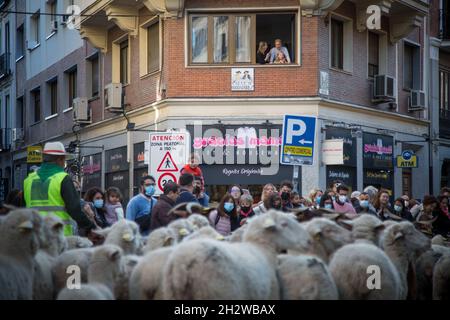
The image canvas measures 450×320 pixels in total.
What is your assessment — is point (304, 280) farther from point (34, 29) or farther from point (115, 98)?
point (34, 29)

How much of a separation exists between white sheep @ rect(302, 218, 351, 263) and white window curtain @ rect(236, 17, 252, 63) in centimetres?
1548

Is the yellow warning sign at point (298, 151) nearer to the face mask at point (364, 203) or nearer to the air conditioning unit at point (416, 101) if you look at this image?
the face mask at point (364, 203)

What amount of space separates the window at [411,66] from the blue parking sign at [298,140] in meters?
13.7

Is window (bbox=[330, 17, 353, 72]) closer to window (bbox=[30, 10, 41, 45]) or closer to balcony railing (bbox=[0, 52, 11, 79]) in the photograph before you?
window (bbox=[30, 10, 41, 45])

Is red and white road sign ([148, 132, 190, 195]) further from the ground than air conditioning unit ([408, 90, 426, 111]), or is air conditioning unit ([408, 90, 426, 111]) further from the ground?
air conditioning unit ([408, 90, 426, 111])

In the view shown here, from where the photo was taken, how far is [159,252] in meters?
7.41

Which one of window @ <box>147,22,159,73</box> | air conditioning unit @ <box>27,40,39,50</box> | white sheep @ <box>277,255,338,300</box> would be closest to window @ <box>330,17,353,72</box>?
window @ <box>147,22,159,73</box>

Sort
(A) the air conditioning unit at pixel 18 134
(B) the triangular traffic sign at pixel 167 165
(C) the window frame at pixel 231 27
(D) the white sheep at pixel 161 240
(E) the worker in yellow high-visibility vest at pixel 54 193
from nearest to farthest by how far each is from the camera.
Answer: (D) the white sheep at pixel 161 240 → (E) the worker in yellow high-visibility vest at pixel 54 193 → (B) the triangular traffic sign at pixel 167 165 → (C) the window frame at pixel 231 27 → (A) the air conditioning unit at pixel 18 134

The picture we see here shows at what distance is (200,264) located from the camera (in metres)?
6.18

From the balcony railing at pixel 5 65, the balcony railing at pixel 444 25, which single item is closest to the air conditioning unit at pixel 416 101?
the balcony railing at pixel 444 25


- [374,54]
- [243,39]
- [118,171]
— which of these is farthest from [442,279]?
[118,171]

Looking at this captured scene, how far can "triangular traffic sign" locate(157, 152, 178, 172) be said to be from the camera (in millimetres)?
16188

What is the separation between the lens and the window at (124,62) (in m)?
27.3

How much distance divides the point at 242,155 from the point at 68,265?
51.1ft
